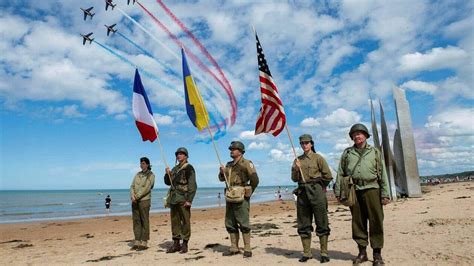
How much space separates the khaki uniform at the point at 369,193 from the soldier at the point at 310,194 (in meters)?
0.49

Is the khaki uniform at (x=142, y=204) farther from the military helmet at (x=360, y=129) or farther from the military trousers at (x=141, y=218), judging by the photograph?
the military helmet at (x=360, y=129)

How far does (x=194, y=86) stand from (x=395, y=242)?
5409mm

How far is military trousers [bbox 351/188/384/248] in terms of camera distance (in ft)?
19.4

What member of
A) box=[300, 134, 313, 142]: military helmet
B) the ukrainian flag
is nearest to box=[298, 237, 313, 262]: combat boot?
box=[300, 134, 313, 142]: military helmet

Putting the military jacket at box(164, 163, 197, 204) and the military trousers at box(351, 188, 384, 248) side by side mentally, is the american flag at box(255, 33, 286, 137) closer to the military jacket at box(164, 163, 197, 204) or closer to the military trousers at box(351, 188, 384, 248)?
the military jacket at box(164, 163, 197, 204)

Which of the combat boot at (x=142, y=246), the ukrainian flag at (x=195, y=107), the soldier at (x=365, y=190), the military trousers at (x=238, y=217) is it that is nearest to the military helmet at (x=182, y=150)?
the ukrainian flag at (x=195, y=107)

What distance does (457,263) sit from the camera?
5.72m

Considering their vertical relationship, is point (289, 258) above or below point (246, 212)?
below

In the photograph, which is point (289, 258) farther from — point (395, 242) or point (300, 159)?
point (395, 242)

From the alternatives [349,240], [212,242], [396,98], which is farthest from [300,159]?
[396,98]

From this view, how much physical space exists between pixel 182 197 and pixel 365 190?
394 centimetres

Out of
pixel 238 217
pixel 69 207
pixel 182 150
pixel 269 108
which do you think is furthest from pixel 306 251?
pixel 69 207

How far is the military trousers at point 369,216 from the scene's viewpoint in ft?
19.4

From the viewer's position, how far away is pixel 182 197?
815 centimetres
